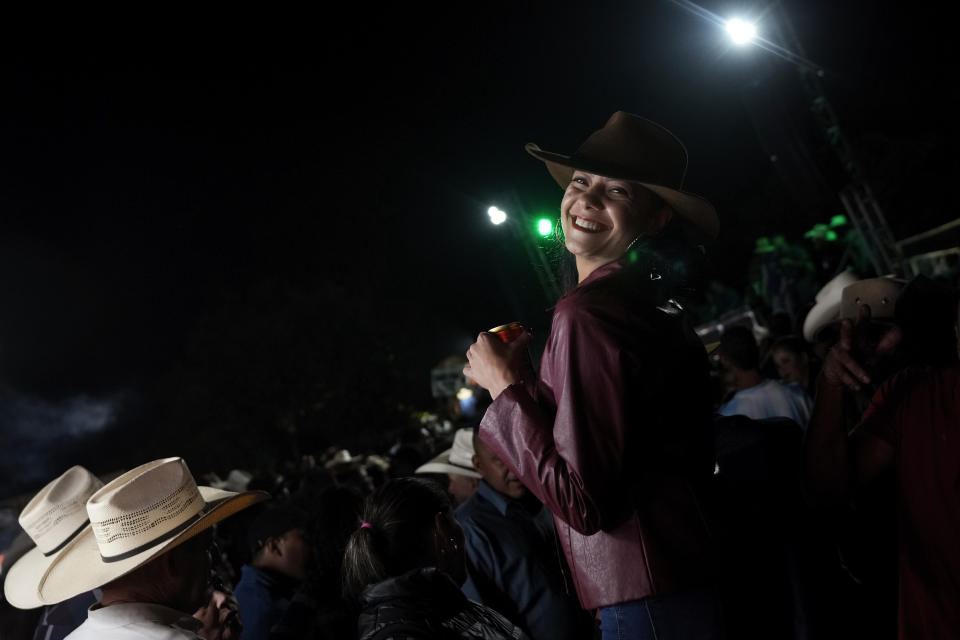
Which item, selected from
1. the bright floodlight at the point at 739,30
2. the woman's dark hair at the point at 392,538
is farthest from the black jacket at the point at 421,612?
the bright floodlight at the point at 739,30

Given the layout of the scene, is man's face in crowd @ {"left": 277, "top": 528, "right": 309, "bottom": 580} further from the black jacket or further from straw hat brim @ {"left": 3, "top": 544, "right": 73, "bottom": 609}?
the black jacket

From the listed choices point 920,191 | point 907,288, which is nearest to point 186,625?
point 907,288

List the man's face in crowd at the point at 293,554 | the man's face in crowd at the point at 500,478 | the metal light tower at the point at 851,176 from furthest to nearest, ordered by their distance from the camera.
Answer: the metal light tower at the point at 851,176 < the man's face in crowd at the point at 293,554 < the man's face in crowd at the point at 500,478

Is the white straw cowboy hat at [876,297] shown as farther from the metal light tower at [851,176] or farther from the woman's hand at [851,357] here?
the metal light tower at [851,176]

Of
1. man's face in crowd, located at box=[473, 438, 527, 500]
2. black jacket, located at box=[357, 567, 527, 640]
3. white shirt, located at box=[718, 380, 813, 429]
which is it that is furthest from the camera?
white shirt, located at box=[718, 380, 813, 429]

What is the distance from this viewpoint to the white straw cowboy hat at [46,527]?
131 inches

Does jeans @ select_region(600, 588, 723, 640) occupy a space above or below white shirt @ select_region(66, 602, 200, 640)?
below

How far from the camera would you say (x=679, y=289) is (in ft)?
6.84

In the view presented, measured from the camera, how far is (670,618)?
5.47 ft

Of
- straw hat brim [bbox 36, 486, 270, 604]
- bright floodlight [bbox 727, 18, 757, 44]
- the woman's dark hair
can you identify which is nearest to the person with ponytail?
the woman's dark hair

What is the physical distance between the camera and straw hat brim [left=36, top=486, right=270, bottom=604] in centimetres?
227

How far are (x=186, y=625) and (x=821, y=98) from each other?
42.8ft

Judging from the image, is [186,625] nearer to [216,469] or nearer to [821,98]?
[821,98]

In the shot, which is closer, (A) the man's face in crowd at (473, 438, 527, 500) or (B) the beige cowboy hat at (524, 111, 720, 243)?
(B) the beige cowboy hat at (524, 111, 720, 243)
